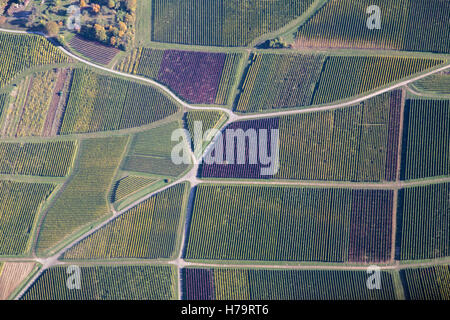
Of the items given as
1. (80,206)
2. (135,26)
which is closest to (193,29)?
(135,26)

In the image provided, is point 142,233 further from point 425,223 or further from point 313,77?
point 425,223

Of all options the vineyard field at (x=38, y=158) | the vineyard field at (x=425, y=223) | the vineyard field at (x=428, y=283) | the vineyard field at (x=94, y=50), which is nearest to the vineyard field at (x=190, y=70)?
the vineyard field at (x=94, y=50)

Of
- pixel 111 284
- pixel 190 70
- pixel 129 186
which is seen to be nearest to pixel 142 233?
pixel 129 186

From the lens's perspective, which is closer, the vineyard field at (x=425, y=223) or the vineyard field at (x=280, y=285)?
the vineyard field at (x=425, y=223)

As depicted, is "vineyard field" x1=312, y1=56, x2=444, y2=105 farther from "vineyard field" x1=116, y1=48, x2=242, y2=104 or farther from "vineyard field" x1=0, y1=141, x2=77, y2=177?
"vineyard field" x1=0, y1=141, x2=77, y2=177

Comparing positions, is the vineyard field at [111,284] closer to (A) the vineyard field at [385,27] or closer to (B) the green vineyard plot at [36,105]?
(B) the green vineyard plot at [36,105]
